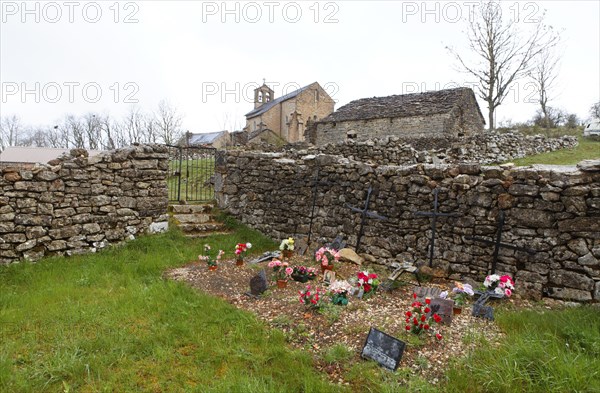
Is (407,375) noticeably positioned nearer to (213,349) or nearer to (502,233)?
(213,349)

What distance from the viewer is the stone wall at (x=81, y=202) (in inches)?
272

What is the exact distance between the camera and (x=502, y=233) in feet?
18.1

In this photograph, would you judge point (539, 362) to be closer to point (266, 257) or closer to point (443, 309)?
point (443, 309)

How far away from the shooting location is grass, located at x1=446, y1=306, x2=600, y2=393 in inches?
119

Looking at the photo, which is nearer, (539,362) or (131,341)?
(539,362)

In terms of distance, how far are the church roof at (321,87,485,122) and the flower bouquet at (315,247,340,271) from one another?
16.4m

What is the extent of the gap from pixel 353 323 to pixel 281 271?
6.95 feet

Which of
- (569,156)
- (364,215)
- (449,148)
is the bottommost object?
(364,215)

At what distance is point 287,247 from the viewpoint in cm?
741

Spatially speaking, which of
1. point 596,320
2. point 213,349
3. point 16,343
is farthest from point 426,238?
point 16,343

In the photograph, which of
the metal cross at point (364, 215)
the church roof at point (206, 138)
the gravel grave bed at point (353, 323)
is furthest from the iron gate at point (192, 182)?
the church roof at point (206, 138)

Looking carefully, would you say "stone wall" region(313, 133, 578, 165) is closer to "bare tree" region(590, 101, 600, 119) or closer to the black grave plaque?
the black grave plaque

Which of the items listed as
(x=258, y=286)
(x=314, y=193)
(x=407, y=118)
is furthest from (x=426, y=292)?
(x=407, y=118)

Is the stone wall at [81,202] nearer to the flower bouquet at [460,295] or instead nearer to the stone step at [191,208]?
the stone step at [191,208]
